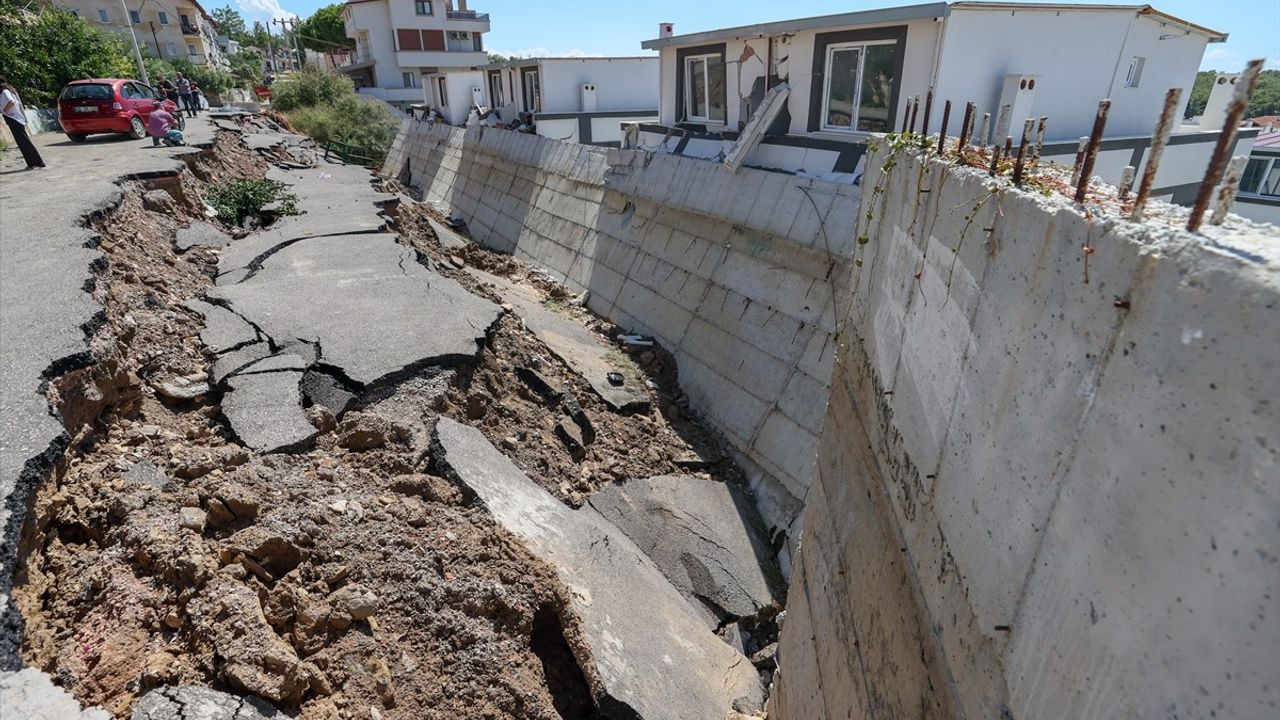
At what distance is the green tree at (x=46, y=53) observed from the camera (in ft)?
63.7

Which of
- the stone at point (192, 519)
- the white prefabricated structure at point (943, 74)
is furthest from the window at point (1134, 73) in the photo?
the stone at point (192, 519)

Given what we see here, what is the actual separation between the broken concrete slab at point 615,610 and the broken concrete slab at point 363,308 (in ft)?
3.42

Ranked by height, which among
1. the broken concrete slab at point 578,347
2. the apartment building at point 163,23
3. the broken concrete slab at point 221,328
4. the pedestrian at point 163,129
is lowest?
the broken concrete slab at point 578,347

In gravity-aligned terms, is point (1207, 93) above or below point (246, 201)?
above

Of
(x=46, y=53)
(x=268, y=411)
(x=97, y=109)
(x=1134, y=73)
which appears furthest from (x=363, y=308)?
(x=46, y=53)

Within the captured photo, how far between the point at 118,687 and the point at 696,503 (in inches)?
230

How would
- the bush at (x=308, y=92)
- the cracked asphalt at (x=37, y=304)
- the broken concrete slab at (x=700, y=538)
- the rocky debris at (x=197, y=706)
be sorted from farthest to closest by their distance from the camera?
the bush at (x=308, y=92) < the broken concrete slab at (x=700, y=538) < the cracked asphalt at (x=37, y=304) < the rocky debris at (x=197, y=706)

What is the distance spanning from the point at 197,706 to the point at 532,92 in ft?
72.4

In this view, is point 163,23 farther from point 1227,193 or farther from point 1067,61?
point 1227,193

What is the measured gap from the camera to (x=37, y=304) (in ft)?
17.0

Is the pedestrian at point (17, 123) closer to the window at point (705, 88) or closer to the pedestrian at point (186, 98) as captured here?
the window at point (705, 88)

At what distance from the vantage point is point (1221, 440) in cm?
126

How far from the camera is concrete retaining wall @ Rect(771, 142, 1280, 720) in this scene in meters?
1.23

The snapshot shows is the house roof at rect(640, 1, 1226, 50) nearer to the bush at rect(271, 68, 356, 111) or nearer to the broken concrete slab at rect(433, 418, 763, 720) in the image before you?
the broken concrete slab at rect(433, 418, 763, 720)
